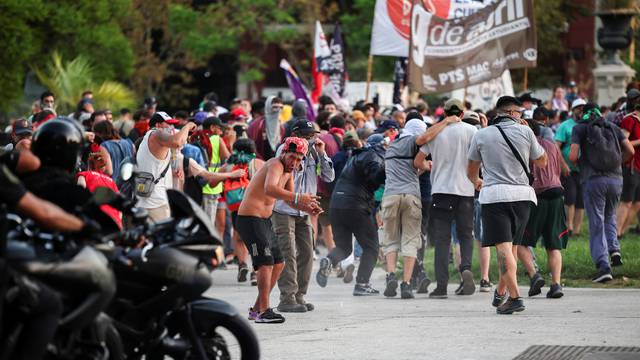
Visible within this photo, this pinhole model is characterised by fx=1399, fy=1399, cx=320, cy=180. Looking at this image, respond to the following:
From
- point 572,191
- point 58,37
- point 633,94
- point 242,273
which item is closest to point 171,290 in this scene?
point 242,273

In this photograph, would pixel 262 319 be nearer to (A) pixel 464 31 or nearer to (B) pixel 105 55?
(A) pixel 464 31

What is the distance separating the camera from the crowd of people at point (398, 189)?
12.2 m

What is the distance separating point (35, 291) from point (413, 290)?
8.79 m

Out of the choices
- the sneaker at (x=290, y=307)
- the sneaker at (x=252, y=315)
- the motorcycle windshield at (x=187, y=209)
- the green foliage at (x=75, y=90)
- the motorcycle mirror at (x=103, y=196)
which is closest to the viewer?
the motorcycle mirror at (x=103, y=196)

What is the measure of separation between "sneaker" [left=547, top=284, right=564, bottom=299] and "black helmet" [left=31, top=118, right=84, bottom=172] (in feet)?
23.5

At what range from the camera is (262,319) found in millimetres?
11906

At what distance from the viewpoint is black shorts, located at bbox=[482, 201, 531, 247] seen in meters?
12.4

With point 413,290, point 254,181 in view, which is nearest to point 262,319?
point 254,181

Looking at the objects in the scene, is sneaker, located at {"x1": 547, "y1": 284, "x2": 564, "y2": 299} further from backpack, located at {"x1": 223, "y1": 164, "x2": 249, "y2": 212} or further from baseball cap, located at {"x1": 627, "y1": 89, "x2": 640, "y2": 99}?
baseball cap, located at {"x1": 627, "y1": 89, "x2": 640, "y2": 99}

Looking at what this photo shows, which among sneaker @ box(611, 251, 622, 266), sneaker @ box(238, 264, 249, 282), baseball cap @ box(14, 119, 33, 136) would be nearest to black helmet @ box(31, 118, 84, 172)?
baseball cap @ box(14, 119, 33, 136)

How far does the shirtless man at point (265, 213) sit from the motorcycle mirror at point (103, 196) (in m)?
4.52

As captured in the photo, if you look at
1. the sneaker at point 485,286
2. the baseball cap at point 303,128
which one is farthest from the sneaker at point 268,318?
the sneaker at point 485,286

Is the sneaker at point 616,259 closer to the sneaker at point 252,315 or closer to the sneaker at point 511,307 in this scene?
the sneaker at point 511,307

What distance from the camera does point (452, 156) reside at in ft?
46.0
